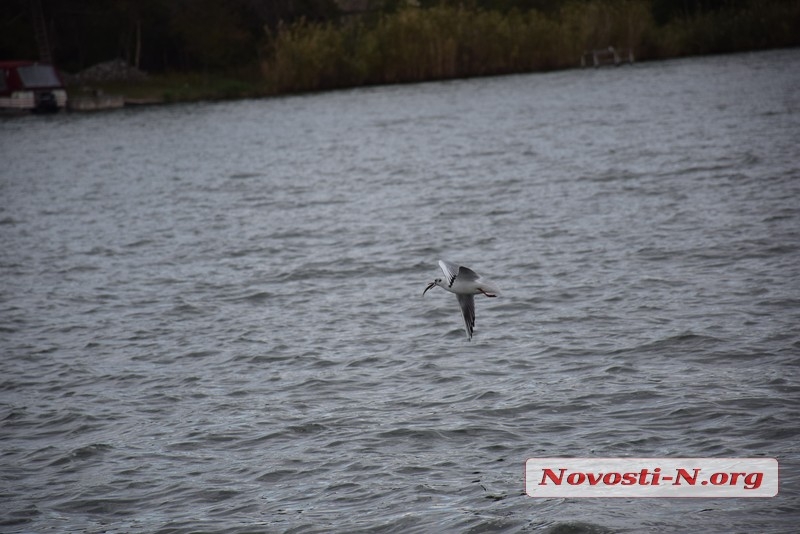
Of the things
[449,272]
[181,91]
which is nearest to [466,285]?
[449,272]

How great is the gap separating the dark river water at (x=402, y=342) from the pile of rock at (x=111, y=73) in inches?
1784

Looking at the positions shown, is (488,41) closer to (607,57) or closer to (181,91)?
(607,57)

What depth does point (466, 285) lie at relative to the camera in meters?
9.38

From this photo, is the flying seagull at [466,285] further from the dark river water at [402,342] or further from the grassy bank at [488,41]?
the grassy bank at [488,41]

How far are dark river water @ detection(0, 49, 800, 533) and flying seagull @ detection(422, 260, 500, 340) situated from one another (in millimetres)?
798

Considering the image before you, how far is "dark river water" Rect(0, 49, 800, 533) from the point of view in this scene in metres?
8.09

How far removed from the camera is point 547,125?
114 ft

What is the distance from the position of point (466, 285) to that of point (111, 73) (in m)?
67.3

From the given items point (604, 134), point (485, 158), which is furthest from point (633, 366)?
point (604, 134)

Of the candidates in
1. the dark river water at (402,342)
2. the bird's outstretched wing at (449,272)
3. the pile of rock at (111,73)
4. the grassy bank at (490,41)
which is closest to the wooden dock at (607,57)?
the grassy bank at (490,41)

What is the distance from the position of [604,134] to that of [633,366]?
20.9 metres

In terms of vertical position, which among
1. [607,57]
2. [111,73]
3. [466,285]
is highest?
[111,73]

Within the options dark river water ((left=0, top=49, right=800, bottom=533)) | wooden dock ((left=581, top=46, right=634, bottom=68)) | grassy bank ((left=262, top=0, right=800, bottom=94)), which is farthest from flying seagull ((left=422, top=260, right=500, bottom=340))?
wooden dock ((left=581, top=46, right=634, bottom=68))

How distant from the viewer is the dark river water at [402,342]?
8.09 meters
